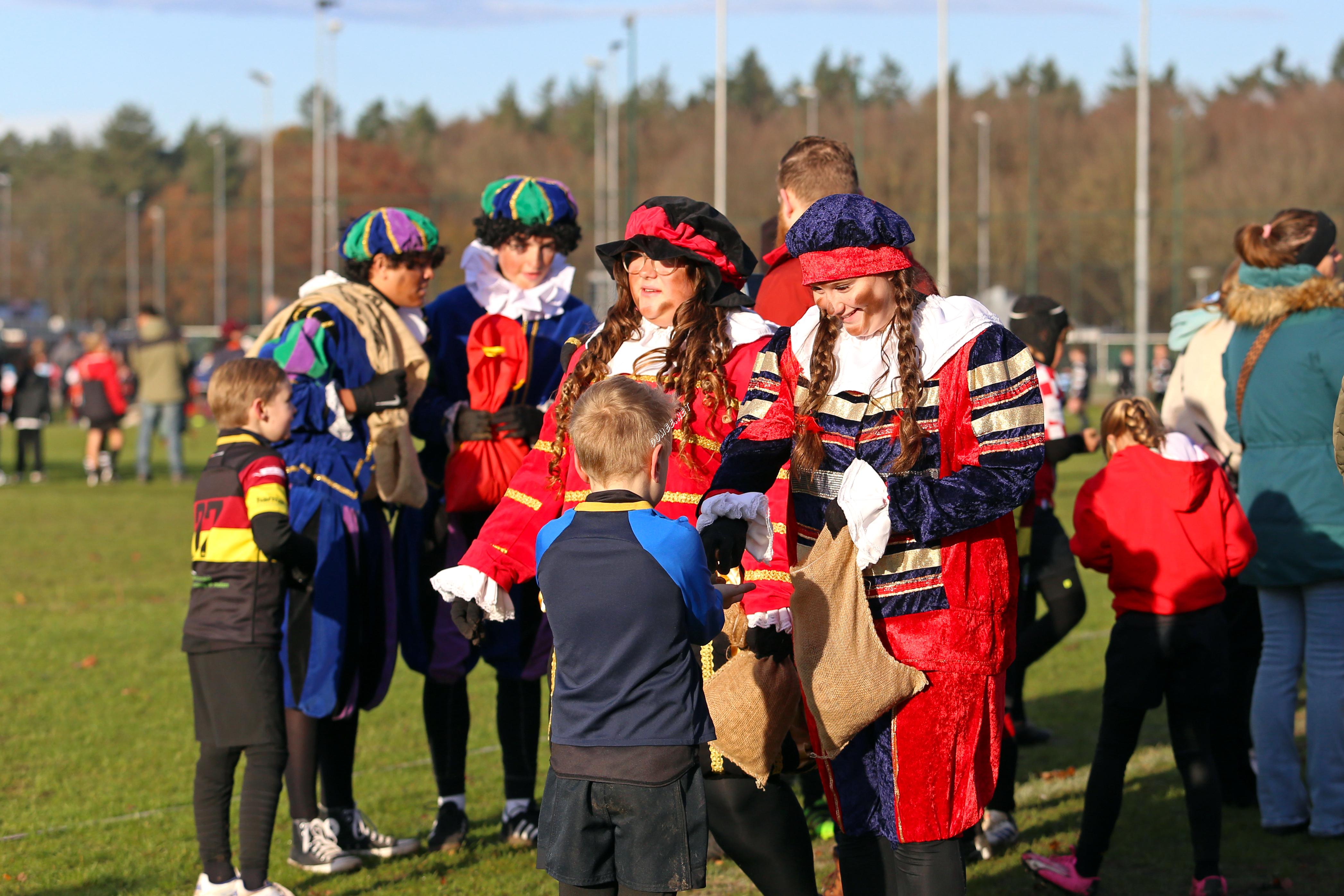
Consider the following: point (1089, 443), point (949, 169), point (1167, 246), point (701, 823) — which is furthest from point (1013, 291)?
point (701, 823)

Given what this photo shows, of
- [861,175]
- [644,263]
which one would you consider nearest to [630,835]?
[644,263]

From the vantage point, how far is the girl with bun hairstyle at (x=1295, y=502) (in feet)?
15.8

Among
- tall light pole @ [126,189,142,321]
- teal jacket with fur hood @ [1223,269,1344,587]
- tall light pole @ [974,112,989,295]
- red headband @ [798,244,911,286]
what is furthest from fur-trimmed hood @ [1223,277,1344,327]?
tall light pole @ [126,189,142,321]

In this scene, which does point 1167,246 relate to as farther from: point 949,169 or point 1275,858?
→ point 1275,858

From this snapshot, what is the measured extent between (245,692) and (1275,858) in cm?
345

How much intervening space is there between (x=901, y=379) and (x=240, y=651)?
221 centimetres

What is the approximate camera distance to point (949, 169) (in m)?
59.1

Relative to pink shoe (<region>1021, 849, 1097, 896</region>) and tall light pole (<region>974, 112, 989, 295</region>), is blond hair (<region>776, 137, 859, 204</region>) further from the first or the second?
tall light pole (<region>974, 112, 989, 295</region>)

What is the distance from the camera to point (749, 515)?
303cm

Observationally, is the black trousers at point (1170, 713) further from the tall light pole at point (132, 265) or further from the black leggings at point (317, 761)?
the tall light pole at point (132, 265)

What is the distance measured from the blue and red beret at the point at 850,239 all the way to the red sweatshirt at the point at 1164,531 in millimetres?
1731

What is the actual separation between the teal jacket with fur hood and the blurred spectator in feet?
50.5

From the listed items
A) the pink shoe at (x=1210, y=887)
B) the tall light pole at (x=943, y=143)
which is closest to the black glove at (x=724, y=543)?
the pink shoe at (x=1210, y=887)

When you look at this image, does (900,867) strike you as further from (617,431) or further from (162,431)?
(162,431)
